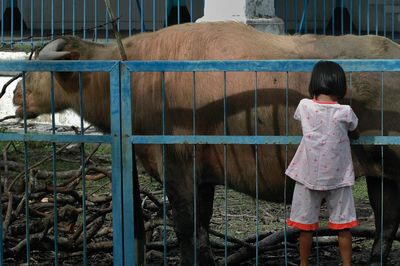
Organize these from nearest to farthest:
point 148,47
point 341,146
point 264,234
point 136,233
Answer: point 341,146
point 136,233
point 148,47
point 264,234

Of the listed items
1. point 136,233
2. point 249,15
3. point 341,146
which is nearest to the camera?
point 341,146

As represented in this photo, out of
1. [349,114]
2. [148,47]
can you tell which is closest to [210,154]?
[148,47]

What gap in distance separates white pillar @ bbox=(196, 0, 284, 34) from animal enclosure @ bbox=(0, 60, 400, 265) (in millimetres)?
5043

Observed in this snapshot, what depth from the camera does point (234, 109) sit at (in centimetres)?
627

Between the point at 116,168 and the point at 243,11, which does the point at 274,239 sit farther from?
the point at 243,11

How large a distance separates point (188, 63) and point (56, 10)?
10145 millimetres

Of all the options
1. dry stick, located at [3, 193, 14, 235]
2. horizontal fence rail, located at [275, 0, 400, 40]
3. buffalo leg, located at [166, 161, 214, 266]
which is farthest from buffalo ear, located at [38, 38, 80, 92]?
horizontal fence rail, located at [275, 0, 400, 40]

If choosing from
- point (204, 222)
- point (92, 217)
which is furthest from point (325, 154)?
point (92, 217)

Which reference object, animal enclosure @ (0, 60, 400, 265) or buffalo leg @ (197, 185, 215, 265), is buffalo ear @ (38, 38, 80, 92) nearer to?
animal enclosure @ (0, 60, 400, 265)

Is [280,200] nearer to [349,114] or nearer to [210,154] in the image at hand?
[210,154]

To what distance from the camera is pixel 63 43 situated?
271 inches

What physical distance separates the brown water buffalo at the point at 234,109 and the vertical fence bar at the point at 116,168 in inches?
34.9

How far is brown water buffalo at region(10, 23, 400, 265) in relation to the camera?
6.18 metres

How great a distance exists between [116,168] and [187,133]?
0.94 metres
